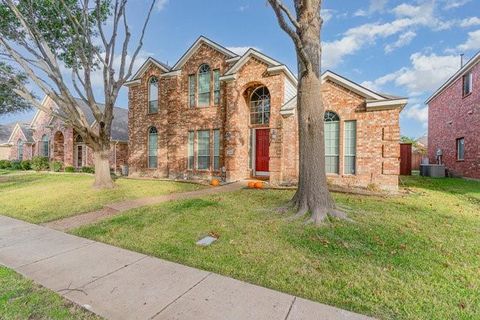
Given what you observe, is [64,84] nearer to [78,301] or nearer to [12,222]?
[12,222]

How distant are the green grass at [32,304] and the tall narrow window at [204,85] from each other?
11962 mm

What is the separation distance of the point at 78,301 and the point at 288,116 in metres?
9.60

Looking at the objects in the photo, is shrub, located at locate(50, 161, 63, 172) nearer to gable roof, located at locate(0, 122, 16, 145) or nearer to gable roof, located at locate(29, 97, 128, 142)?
gable roof, located at locate(29, 97, 128, 142)

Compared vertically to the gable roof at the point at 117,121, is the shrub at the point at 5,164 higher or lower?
lower

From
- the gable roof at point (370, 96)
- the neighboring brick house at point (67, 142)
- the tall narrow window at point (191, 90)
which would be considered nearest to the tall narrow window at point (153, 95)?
the tall narrow window at point (191, 90)

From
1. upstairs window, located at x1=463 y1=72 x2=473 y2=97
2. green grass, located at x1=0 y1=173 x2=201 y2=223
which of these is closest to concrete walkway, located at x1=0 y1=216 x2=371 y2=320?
green grass, located at x1=0 y1=173 x2=201 y2=223

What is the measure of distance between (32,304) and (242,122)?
10932mm

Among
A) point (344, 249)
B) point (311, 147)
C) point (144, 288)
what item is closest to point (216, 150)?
point (311, 147)

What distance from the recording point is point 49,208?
7402mm

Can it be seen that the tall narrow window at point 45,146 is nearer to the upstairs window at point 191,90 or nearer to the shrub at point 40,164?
the shrub at point 40,164

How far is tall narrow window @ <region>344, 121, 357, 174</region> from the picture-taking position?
33.7 feet

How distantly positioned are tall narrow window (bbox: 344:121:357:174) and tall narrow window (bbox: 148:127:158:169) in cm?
1114

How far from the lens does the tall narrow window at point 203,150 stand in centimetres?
1406

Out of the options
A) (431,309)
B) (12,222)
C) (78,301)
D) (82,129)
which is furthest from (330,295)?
(82,129)
